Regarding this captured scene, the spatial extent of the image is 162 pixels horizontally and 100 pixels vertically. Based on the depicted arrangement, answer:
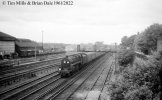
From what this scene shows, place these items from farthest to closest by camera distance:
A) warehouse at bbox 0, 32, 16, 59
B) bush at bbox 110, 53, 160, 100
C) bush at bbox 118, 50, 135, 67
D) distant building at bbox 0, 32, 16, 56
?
distant building at bbox 0, 32, 16, 56 < warehouse at bbox 0, 32, 16, 59 < bush at bbox 118, 50, 135, 67 < bush at bbox 110, 53, 160, 100

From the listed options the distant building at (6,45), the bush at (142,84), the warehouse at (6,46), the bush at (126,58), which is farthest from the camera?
the distant building at (6,45)

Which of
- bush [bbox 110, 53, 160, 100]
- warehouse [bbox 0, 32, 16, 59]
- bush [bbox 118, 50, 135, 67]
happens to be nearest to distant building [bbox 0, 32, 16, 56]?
warehouse [bbox 0, 32, 16, 59]

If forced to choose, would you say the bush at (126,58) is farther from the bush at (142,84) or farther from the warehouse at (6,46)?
the warehouse at (6,46)

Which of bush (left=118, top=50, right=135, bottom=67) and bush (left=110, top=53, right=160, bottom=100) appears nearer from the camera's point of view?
bush (left=110, top=53, right=160, bottom=100)

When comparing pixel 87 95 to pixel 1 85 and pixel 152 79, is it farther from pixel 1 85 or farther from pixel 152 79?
pixel 1 85

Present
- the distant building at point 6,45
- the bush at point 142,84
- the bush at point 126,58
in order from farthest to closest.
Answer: the distant building at point 6,45
the bush at point 126,58
the bush at point 142,84

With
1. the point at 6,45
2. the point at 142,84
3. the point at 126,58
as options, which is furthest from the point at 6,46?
the point at 142,84

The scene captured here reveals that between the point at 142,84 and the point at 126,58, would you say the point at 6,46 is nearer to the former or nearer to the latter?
the point at 126,58

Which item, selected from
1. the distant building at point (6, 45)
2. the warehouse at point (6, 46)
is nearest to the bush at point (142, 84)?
the warehouse at point (6, 46)

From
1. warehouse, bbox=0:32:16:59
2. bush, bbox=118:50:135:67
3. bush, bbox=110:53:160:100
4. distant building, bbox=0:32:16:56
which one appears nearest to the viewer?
bush, bbox=110:53:160:100

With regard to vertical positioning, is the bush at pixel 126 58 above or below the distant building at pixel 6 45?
below

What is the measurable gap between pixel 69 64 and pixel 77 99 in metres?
9.07

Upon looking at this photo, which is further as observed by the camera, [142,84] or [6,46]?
[6,46]

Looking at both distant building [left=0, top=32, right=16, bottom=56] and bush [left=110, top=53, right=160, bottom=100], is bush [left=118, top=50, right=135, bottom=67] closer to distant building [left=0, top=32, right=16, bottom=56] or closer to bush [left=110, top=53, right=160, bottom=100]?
bush [left=110, top=53, right=160, bottom=100]
